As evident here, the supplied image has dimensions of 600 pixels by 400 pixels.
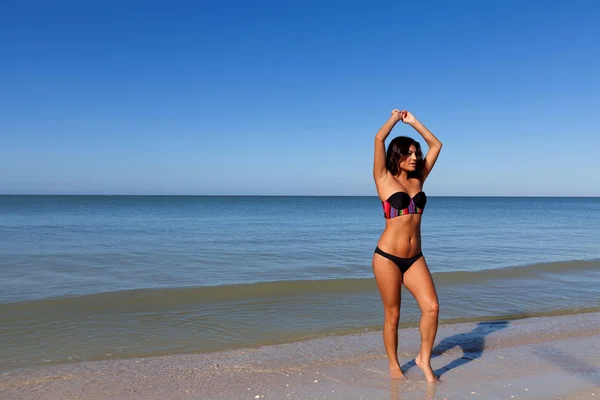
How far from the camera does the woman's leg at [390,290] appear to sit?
13.9 ft

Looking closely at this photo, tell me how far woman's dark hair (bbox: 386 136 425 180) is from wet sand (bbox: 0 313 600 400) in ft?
6.21

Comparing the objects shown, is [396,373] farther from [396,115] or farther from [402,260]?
[396,115]

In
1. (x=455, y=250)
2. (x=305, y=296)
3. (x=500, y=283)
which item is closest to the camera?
(x=305, y=296)

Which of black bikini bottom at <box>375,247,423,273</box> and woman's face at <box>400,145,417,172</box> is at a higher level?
woman's face at <box>400,145,417,172</box>

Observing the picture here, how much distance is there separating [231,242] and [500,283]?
35.3ft

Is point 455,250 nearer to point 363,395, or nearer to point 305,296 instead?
point 305,296

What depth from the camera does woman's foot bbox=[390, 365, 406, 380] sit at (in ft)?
14.9

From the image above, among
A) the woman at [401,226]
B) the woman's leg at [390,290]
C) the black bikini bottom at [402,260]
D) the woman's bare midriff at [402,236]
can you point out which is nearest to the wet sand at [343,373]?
the woman's leg at [390,290]

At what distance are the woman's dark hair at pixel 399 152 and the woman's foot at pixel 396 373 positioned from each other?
1.76m

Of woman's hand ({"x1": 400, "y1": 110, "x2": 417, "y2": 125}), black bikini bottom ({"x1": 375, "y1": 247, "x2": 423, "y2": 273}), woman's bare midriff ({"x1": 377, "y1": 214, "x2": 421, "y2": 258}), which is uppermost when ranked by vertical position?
woman's hand ({"x1": 400, "y1": 110, "x2": 417, "y2": 125})

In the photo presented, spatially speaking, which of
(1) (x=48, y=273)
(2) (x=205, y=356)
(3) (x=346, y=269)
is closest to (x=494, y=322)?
(2) (x=205, y=356)

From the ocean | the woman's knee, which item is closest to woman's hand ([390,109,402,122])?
the woman's knee

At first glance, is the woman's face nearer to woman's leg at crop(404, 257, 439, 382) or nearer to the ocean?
woman's leg at crop(404, 257, 439, 382)

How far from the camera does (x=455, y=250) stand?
16844mm
